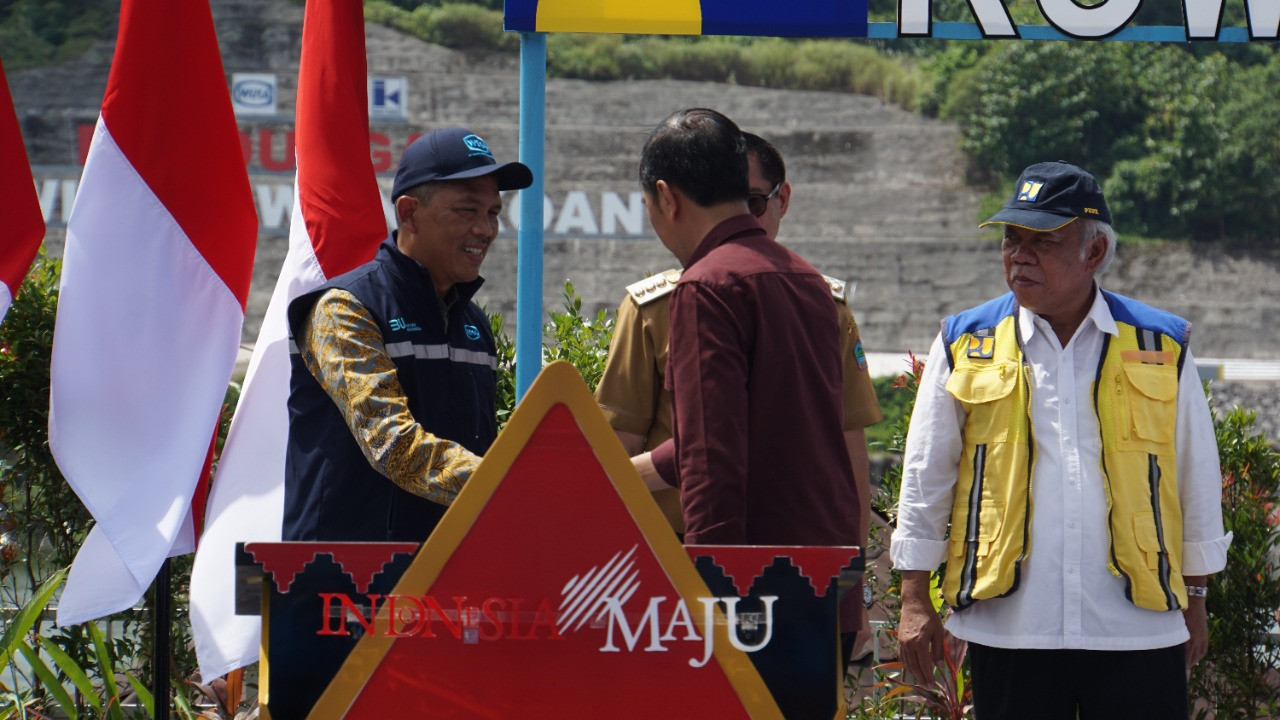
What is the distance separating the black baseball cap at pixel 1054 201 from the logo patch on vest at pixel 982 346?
0.23 metres

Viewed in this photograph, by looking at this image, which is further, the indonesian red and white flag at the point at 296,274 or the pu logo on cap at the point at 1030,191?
the indonesian red and white flag at the point at 296,274

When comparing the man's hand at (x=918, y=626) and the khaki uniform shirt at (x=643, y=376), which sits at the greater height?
the khaki uniform shirt at (x=643, y=376)

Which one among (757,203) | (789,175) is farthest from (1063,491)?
(789,175)

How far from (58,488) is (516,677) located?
2480 millimetres

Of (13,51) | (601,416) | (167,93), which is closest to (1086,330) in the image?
(601,416)

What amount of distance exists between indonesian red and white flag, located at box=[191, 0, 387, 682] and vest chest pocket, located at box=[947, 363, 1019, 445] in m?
1.74

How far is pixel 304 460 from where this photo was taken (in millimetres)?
2553

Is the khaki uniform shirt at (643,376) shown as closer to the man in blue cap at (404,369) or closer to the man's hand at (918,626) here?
the man in blue cap at (404,369)

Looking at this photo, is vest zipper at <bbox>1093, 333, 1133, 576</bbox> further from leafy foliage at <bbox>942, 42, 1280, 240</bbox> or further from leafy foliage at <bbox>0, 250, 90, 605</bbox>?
leafy foliage at <bbox>942, 42, 1280, 240</bbox>

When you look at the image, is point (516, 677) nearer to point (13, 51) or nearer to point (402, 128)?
point (402, 128)

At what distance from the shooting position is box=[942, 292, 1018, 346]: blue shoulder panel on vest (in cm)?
285

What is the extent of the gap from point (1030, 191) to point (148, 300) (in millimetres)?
2105

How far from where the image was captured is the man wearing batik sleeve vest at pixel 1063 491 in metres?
2.66

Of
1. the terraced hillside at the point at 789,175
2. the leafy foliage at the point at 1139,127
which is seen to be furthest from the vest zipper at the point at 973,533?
the leafy foliage at the point at 1139,127
